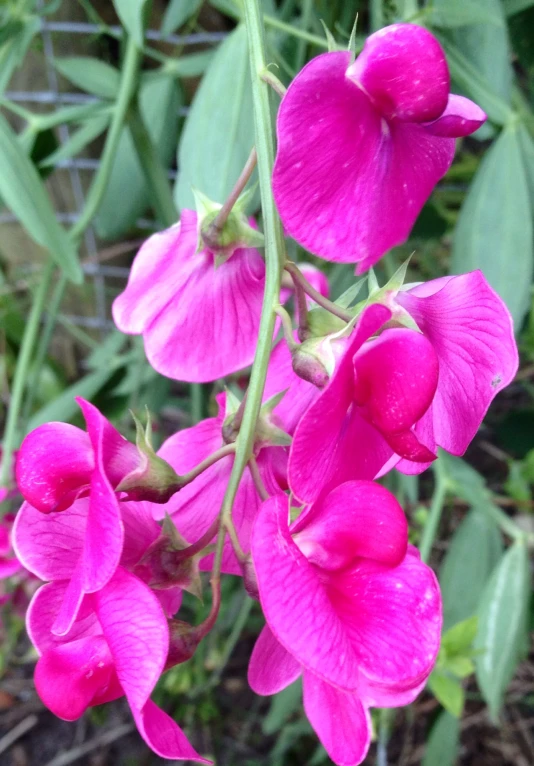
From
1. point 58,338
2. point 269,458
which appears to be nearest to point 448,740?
point 269,458

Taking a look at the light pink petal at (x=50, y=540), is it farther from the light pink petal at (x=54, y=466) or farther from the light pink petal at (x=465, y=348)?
the light pink petal at (x=465, y=348)

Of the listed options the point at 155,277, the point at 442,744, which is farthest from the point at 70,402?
the point at 442,744

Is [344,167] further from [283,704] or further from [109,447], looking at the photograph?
[283,704]

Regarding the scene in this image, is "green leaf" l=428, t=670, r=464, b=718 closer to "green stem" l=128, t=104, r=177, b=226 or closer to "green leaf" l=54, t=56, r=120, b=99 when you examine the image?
"green stem" l=128, t=104, r=177, b=226

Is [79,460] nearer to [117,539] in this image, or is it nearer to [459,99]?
[117,539]

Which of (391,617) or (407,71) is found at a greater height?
(407,71)

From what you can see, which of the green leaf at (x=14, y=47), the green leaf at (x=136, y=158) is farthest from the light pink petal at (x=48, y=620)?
the green leaf at (x=136, y=158)
